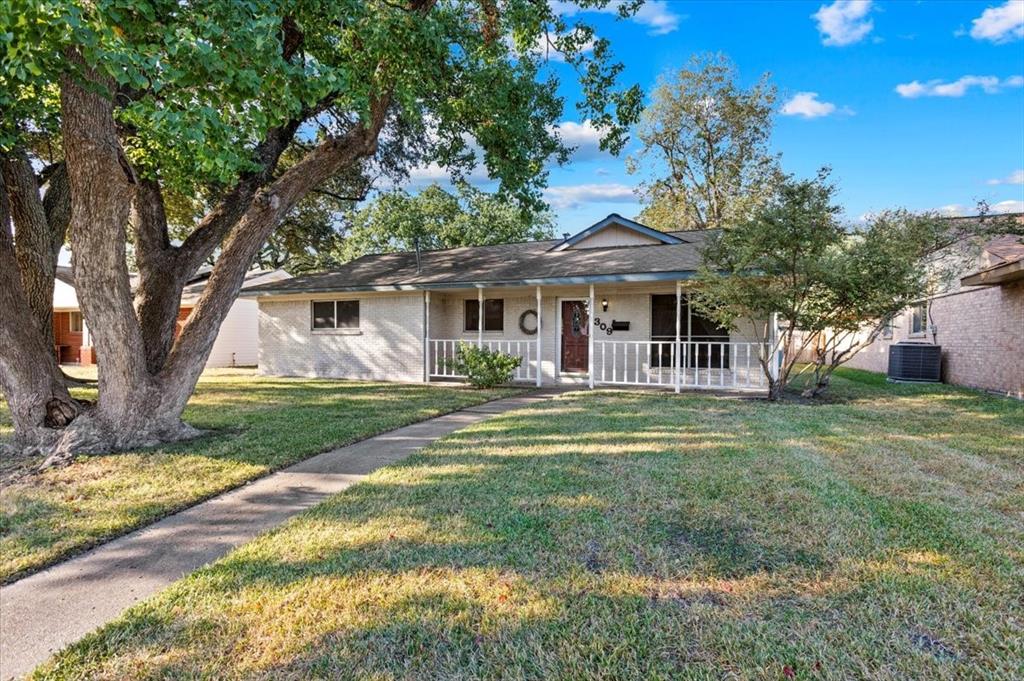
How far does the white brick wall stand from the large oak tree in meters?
5.52

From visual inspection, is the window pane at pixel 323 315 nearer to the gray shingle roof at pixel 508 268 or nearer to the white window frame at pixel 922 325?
the gray shingle roof at pixel 508 268

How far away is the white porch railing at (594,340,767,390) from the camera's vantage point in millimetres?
10898

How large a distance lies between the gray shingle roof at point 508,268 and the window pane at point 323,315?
0.66 m

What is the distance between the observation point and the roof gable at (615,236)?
1336 cm

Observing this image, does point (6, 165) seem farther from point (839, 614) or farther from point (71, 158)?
point (839, 614)

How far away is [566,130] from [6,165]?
33.7 ft

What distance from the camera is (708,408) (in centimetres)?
849

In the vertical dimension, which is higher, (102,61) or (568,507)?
(102,61)

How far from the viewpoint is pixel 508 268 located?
1327 cm

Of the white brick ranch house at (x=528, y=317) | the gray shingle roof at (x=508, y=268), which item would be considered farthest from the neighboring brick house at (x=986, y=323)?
the gray shingle roof at (x=508, y=268)

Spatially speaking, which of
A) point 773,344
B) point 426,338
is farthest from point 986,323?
point 426,338

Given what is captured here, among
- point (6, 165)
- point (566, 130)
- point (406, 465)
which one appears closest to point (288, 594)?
point (406, 465)

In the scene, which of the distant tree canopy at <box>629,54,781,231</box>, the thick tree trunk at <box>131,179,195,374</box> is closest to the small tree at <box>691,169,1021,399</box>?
the thick tree trunk at <box>131,179,195,374</box>

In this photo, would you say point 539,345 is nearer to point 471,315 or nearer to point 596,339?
point 596,339
